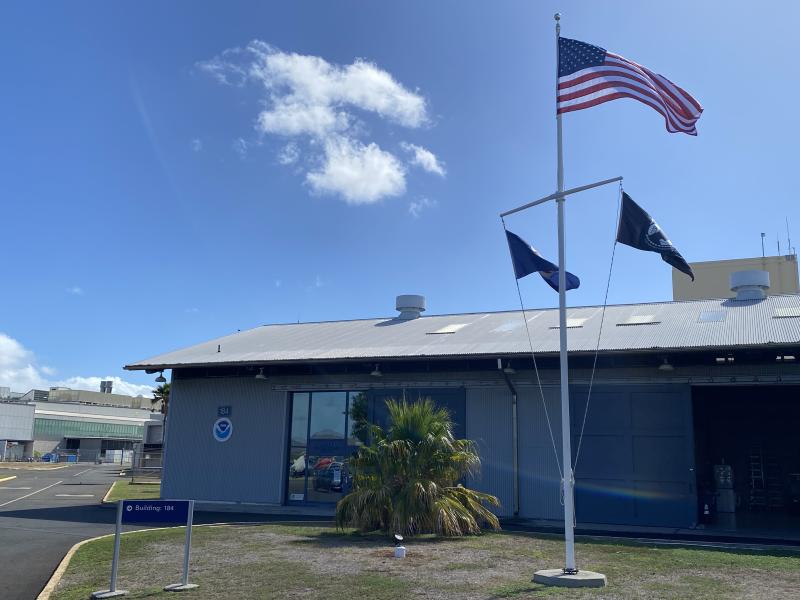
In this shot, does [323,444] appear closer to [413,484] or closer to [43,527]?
[43,527]

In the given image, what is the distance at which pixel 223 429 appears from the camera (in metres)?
23.2

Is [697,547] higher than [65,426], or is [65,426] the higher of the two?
[65,426]

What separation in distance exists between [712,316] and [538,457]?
6274mm

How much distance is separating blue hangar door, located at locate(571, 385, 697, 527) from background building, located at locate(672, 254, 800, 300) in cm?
2902

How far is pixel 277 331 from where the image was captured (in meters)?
28.8

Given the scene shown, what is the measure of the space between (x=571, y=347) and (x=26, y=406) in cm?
8455

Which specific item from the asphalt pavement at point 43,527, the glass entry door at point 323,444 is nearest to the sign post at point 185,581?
the asphalt pavement at point 43,527

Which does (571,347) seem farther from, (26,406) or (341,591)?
(26,406)

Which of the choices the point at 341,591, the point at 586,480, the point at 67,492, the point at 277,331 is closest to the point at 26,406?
the point at 67,492

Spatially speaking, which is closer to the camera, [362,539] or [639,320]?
[362,539]

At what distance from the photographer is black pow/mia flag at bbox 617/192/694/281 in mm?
10812

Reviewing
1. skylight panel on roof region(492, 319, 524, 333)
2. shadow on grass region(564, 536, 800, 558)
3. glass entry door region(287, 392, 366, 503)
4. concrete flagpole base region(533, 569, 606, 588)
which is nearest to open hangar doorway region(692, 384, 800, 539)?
skylight panel on roof region(492, 319, 524, 333)

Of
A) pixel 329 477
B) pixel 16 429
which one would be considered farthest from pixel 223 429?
pixel 16 429

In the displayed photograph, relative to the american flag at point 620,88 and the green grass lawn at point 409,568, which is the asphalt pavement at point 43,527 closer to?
the green grass lawn at point 409,568
